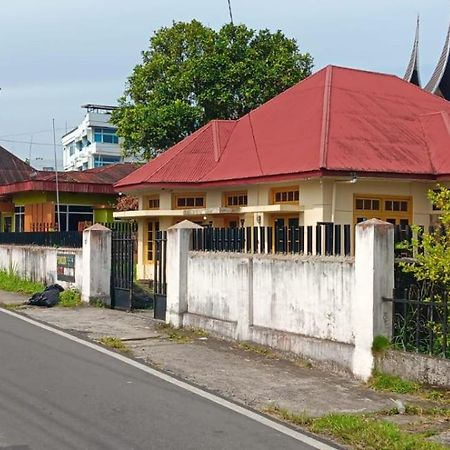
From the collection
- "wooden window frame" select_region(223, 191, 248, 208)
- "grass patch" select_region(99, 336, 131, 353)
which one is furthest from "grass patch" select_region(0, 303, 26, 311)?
"wooden window frame" select_region(223, 191, 248, 208)

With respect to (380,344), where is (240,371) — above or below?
below

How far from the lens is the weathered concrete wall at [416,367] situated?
8.41 meters

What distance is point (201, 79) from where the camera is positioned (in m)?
28.1

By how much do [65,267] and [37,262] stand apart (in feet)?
8.68

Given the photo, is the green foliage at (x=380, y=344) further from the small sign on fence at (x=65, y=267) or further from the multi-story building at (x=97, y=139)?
the multi-story building at (x=97, y=139)

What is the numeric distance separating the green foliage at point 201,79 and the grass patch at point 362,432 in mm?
21752

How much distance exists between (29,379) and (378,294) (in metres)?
4.49

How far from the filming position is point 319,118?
20.6 meters

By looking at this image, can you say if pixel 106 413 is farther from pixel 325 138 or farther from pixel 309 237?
pixel 325 138

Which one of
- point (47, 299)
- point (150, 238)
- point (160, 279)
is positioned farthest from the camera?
point (150, 238)

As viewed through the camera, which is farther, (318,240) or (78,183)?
(78,183)

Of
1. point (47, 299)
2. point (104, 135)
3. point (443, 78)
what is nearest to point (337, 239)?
point (47, 299)

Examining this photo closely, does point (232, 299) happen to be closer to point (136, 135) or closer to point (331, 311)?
point (331, 311)

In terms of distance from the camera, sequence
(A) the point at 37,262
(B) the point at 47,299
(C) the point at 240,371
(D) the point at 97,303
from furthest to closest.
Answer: (A) the point at 37,262 < (B) the point at 47,299 < (D) the point at 97,303 < (C) the point at 240,371
